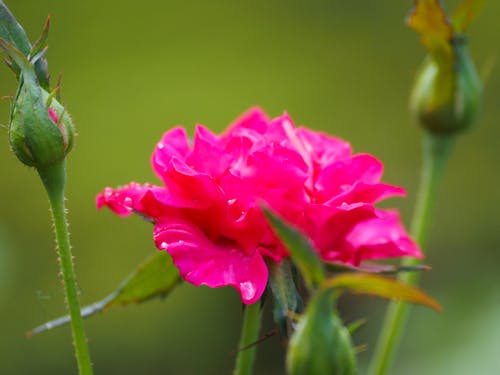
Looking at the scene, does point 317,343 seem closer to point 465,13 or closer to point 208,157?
point 208,157

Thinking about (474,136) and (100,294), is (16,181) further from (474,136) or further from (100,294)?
(474,136)

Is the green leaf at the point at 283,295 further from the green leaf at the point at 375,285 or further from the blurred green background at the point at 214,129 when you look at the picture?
the blurred green background at the point at 214,129

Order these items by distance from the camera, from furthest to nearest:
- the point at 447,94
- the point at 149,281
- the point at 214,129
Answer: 1. the point at 214,129
2. the point at 447,94
3. the point at 149,281

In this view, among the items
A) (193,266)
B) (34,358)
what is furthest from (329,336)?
(34,358)

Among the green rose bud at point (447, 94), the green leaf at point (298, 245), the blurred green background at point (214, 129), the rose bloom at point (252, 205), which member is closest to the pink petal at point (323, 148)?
the rose bloom at point (252, 205)

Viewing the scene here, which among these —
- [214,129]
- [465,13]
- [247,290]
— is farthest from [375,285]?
[214,129]

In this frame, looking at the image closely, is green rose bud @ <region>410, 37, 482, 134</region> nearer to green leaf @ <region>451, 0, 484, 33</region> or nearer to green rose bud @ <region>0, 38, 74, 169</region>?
green leaf @ <region>451, 0, 484, 33</region>
